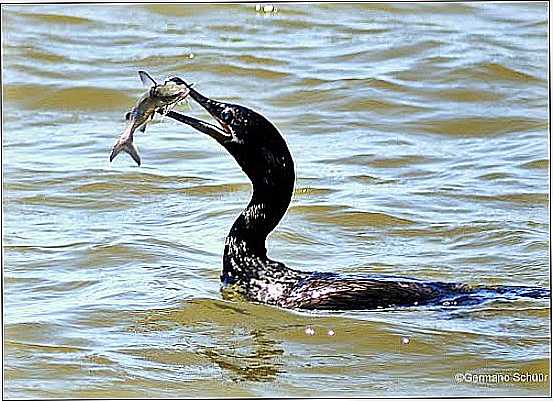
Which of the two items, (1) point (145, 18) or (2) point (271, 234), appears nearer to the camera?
(2) point (271, 234)

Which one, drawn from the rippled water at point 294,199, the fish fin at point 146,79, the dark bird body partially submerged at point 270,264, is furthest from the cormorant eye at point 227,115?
the fish fin at point 146,79

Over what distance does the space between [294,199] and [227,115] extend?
56 centimetres

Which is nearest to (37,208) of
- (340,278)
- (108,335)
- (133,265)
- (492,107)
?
(133,265)

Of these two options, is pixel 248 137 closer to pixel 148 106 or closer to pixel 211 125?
pixel 211 125

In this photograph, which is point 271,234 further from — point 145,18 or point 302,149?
point 145,18

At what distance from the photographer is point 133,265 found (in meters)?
3.85

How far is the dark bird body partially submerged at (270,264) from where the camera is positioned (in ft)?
11.7

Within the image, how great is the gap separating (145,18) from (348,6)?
2.07ft

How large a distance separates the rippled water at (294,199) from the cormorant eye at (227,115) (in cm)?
43

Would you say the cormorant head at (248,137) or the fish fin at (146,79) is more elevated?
the fish fin at (146,79)

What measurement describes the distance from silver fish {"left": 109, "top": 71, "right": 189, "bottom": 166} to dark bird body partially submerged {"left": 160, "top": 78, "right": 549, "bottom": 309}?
0.26 ft

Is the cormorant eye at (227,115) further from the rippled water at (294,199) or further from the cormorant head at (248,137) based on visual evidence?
the rippled water at (294,199)

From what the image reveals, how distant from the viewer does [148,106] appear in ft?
12.6

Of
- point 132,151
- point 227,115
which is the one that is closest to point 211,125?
point 227,115
